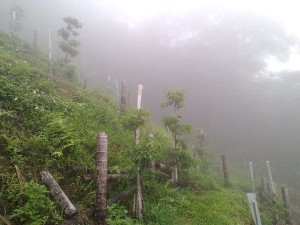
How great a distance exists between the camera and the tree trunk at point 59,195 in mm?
7477

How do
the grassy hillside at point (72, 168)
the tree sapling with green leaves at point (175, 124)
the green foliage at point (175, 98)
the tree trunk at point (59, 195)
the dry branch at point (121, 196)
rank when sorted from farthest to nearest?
the green foliage at point (175, 98)
the tree sapling with green leaves at point (175, 124)
the dry branch at point (121, 196)
the tree trunk at point (59, 195)
the grassy hillside at point (72, 168)

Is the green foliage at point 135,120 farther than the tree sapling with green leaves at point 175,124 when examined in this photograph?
No

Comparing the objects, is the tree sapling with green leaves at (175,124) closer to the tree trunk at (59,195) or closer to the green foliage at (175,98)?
the green foliage at (175,98)

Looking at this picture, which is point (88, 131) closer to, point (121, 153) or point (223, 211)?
point (121, 153)

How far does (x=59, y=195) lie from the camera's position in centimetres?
772

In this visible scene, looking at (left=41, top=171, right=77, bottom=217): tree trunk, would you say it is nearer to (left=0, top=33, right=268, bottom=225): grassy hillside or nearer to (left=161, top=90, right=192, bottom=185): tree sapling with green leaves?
(left=0, top=33, right=268, bottom=225): grassy hillside

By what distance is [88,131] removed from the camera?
12258 millimetres

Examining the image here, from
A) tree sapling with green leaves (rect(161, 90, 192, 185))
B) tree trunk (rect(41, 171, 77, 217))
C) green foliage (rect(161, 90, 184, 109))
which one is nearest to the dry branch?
tree trunk (rect(41, 171, 77, 217))

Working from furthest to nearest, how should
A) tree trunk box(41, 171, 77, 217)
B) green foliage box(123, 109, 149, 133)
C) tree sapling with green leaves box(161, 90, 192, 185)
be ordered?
tree sapling with green leaves box(161, 90, 192, 185), green foliage box(123, 109, 149, 133), tree trunk box(41, 171, 77, 217)

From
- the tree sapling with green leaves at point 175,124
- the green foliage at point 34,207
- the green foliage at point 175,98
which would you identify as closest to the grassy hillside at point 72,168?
the green foliage at point 34,207

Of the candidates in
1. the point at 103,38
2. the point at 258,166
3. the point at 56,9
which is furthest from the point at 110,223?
the point at 56,9

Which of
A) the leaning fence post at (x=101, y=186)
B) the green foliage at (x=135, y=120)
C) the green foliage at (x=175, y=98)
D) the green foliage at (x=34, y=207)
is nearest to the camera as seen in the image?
the green foliage at (x=34, y=207)

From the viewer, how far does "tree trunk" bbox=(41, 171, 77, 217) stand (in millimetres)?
7477

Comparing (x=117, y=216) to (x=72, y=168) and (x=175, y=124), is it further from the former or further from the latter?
(x=175, y=124)
